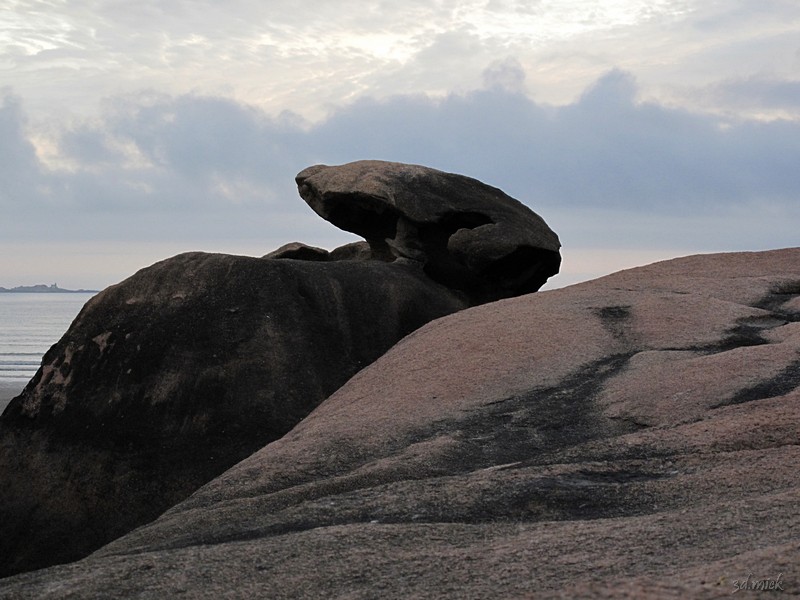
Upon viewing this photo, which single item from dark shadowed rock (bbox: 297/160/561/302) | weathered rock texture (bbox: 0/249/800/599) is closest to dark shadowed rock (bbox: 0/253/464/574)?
weathered rock texture (bbox: 0/249/800/599)

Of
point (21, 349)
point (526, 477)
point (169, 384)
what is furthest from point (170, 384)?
point (21, 349)

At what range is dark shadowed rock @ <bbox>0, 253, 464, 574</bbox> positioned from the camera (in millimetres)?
9578

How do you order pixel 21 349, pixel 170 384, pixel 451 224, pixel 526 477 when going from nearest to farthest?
pixel 526 477 < pixel 170 384 < pixel 451 224 < pixel 21 349

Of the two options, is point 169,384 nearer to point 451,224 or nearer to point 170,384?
point 170,384

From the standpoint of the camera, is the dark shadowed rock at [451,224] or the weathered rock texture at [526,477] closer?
the weathered rock texture at [526,477]

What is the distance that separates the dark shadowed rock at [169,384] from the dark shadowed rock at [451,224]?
1.48 m

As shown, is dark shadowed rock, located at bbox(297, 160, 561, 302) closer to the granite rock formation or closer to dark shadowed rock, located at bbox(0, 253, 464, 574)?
the granite rock formation

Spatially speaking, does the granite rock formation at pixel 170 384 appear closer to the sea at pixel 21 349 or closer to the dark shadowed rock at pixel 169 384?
the dark shadowed rock at pixel 169 384

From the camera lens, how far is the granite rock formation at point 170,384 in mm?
9578

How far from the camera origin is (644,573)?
146 inches

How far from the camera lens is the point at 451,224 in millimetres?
13273

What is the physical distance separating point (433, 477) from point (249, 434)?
4123 millimetres

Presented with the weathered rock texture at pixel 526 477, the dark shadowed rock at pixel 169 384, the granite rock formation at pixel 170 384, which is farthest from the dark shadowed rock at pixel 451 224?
the weathered rock texture at pixel 526 477

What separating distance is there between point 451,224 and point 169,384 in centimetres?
467
